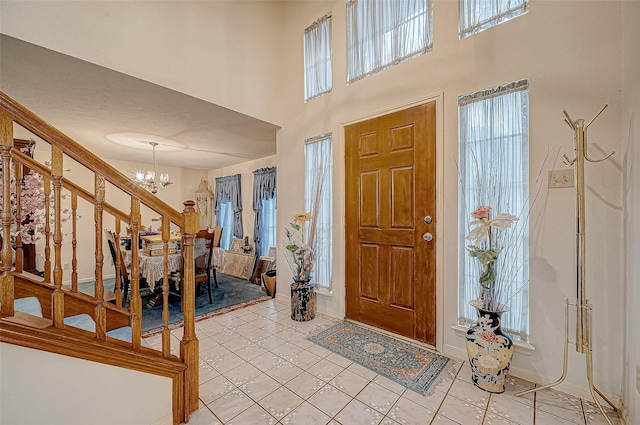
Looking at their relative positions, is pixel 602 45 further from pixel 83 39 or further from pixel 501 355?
pixel 83 39

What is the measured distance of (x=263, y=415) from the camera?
5.12 ft

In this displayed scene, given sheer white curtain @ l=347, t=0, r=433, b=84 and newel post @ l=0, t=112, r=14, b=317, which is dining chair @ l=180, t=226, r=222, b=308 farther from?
sheer white curtain @ l=347, t=0, r=433, b=84

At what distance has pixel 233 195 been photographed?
6184 millimetres

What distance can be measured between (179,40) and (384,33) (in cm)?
200

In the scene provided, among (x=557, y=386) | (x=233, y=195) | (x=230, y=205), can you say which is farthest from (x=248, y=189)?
(x=557, y=386)

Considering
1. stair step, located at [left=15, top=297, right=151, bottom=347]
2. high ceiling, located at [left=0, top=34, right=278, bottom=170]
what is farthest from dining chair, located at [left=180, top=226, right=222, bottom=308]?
stair step, located at [left=15, top=297, right=151, bottom=347]

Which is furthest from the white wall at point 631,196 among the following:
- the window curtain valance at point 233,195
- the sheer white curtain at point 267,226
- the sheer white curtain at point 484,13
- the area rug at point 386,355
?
the window curtain valance at point 233,195

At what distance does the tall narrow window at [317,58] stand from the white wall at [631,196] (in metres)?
2.33

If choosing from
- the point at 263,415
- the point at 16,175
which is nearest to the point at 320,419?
the point at 263,415

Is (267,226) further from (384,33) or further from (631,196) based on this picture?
(631,196)

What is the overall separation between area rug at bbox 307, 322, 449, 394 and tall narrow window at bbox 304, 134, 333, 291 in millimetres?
632

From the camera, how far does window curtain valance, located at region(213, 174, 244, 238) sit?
605cm

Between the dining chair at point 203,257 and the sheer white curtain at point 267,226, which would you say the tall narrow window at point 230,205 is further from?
the dining chair at point 203,257

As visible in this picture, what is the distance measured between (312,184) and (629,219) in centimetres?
256
